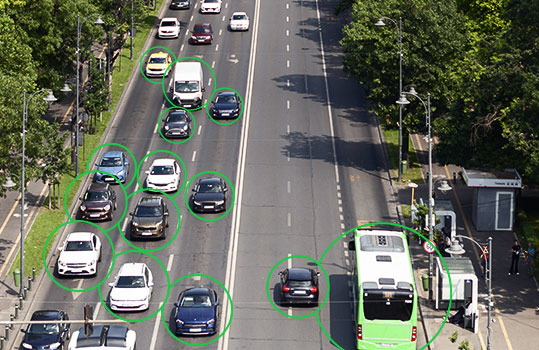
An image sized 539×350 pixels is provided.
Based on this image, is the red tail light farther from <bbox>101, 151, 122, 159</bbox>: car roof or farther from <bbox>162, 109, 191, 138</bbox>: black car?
<bbox>162, 109, 191, 138</bbox>: black car

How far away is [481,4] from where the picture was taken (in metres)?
89.6

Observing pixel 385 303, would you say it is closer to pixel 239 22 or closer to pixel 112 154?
pixel 112 154

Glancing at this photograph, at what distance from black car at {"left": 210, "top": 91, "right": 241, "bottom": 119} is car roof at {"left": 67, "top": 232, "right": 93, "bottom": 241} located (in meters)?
25.0

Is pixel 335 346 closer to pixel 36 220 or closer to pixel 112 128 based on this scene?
pixel 36 220

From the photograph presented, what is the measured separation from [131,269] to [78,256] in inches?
176

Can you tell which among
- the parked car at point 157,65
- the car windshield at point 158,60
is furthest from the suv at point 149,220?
the car windshield at point 158,60

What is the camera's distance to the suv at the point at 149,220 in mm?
64500

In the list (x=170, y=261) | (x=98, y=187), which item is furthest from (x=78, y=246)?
(x=98, y=187)

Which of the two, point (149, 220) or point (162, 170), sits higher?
point (149, 220)

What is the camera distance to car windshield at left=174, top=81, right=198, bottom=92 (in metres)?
86.8

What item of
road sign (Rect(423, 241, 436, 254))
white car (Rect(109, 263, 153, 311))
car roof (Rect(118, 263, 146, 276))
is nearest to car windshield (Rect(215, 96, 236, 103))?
car roof (Rect(118, 263, 146, 276))

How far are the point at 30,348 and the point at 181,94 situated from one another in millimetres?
37606

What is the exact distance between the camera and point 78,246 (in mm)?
61062

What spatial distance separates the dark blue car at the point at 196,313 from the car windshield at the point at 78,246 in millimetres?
8442
